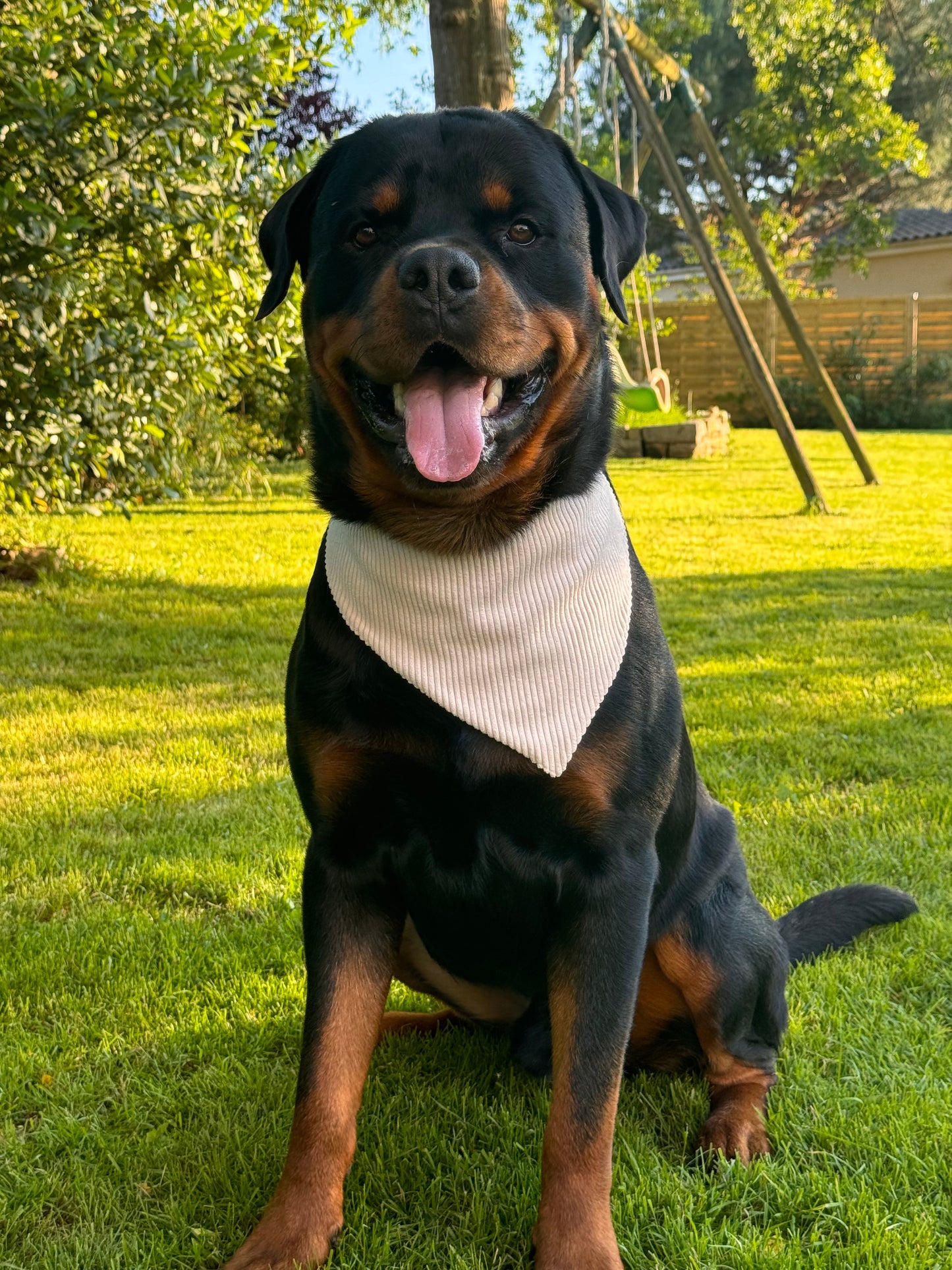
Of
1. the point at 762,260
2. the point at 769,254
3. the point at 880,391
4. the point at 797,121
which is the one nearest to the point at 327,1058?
the point at 762,260

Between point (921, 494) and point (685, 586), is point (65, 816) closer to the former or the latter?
point (685, 586)

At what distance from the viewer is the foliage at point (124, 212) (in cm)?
536

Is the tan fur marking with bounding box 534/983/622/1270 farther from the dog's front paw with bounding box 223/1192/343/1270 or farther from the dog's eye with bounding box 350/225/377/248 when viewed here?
the dog's eye with bounding box 350/225/377/248

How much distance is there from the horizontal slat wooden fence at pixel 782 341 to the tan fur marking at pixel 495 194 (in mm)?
19561

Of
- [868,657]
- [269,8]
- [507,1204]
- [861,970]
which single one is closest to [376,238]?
[507,1204]

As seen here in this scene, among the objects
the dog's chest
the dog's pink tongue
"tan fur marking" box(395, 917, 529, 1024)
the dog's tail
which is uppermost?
the dog's pink tongue

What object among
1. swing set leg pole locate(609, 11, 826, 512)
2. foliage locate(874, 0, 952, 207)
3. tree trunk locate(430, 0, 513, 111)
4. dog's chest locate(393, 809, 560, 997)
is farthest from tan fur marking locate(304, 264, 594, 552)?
foliage locate(874, 0, 952, 207)

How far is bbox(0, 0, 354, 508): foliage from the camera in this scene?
5.36m

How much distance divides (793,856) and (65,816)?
2.28 metres

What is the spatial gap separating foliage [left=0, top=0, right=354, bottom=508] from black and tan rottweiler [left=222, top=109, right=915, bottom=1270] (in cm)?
349

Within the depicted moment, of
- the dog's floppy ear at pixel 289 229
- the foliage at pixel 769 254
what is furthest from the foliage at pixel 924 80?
the dog's floppy ear at pixel 289 229

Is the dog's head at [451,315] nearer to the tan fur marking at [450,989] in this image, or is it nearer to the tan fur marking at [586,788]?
the tan fur marking at [586,788]

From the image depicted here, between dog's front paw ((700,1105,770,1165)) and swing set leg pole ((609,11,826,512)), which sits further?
swing set leg pole ((609,11,826,512))

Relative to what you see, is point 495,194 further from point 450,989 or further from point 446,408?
point 450,989
